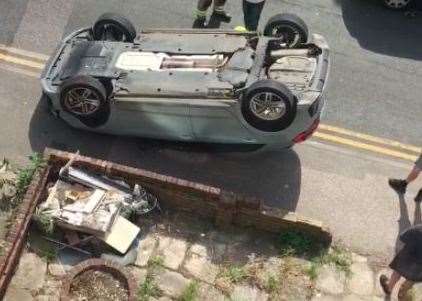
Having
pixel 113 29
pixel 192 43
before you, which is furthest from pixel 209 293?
pixel 113 29


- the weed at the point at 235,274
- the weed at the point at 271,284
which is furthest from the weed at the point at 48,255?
the weed at the point at 271,284

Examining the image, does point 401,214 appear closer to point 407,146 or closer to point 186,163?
point 407,146

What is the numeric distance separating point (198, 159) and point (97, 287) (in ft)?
8.41

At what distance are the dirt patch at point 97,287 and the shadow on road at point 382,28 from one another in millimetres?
6057

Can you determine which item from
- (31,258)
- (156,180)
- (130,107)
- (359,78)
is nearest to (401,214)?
(359,78)

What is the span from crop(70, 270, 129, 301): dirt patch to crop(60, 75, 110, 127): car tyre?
2.24 metres

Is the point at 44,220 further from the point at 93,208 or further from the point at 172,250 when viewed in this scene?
the point at 172,250

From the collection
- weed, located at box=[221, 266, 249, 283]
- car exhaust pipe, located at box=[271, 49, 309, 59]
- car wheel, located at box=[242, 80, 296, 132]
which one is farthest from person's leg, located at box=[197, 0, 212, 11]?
weed, located at box=[221, 266, 249, 283]

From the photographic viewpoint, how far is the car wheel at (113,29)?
31.0 ft

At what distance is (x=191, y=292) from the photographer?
7.83 m

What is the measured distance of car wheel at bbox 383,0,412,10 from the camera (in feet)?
37.0

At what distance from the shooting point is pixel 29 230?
816 cm

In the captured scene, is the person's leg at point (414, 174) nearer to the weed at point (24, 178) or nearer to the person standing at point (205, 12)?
the person standing at point (205, 12)

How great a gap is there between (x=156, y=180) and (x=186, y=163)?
1187 millimetres
